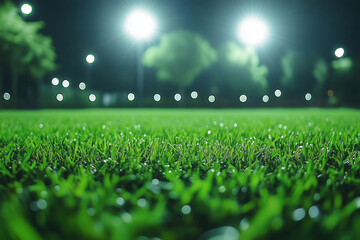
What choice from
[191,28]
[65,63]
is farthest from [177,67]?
[65,63]

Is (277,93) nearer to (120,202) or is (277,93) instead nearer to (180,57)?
(180,57)

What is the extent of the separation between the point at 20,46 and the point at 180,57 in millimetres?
22001

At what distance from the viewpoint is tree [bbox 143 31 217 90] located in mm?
43125

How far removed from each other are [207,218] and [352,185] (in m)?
1.02

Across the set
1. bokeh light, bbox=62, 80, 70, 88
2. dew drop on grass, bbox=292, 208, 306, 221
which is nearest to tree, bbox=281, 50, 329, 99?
bokeh light, bbox=62, 80, 70, 88

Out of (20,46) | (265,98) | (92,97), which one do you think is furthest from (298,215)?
(265,98)

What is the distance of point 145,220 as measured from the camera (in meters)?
0.77

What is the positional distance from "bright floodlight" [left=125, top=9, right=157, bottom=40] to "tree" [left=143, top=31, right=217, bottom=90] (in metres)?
13.8

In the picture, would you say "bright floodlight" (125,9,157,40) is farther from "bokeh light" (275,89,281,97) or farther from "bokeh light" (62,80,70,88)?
"bokeh light" (275,89,281,97)

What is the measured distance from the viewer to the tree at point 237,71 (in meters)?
45.8

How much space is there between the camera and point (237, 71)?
151 feet

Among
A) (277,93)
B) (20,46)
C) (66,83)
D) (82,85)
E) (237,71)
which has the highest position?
(20,46)

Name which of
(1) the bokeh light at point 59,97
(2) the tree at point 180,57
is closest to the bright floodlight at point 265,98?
(2) the tree at point 180,57

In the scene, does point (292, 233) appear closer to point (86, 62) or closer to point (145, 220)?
point (145, 220)
